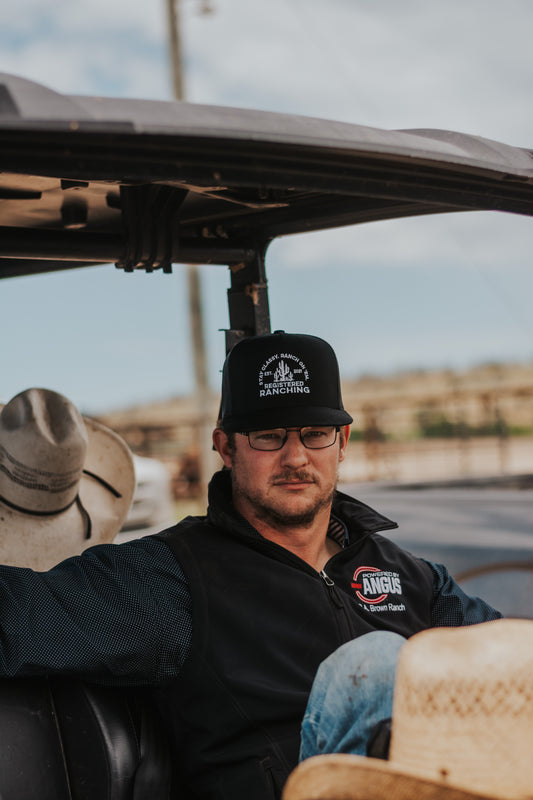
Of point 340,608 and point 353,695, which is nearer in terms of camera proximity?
point 353,695

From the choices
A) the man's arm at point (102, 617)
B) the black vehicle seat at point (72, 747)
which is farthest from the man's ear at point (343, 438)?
the black vehicle seat at point (72, 747)

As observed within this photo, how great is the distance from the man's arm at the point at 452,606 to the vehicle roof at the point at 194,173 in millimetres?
927

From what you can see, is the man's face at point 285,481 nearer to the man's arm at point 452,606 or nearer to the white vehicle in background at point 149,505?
the man's arm at point 452,606

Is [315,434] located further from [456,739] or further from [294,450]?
[456,739]

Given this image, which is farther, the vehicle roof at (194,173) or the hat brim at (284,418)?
the hat brim at (284,418)

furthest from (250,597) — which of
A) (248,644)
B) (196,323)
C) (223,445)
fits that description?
(196,323)

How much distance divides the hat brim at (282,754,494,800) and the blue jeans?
0.28 metres

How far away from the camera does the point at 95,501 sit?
2.88m

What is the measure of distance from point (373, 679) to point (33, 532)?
4.15ft

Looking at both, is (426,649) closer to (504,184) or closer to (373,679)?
(373,679)

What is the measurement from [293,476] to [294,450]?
61mm

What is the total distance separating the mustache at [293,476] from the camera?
2336mm

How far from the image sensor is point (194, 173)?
62.7 inches

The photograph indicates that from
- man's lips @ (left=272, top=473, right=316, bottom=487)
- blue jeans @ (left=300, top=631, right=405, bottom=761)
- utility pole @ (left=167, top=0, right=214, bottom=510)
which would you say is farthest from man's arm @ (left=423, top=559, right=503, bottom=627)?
utility pole @ (left=167, top=0, right=214, bottom=510)
